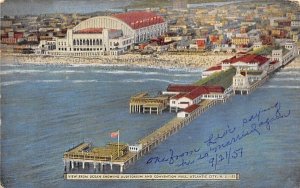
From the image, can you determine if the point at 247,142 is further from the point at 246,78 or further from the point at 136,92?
the point at 136,92

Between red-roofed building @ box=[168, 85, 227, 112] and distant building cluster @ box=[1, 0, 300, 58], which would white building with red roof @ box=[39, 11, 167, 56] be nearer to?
distant building cluster @ box=[1, 0, 300, 58]

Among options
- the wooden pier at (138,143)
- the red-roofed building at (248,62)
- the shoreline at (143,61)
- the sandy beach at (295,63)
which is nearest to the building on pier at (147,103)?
the wooden pier at (138,143)

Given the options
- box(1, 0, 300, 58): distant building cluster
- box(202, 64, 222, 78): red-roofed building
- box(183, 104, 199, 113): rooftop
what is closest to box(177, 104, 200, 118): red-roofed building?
box(183, 104, 199, 113): rooftop

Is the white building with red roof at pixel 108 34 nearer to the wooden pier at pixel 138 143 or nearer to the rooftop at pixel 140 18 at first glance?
the rooftop at pixel 140 18

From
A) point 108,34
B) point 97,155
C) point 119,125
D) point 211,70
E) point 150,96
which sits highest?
point 108,34

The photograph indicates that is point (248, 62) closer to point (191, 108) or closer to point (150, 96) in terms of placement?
point (191, 108)

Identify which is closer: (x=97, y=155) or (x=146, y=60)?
(x=97, y=155)

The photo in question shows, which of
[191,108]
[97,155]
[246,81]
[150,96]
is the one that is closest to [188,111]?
[191,108]
